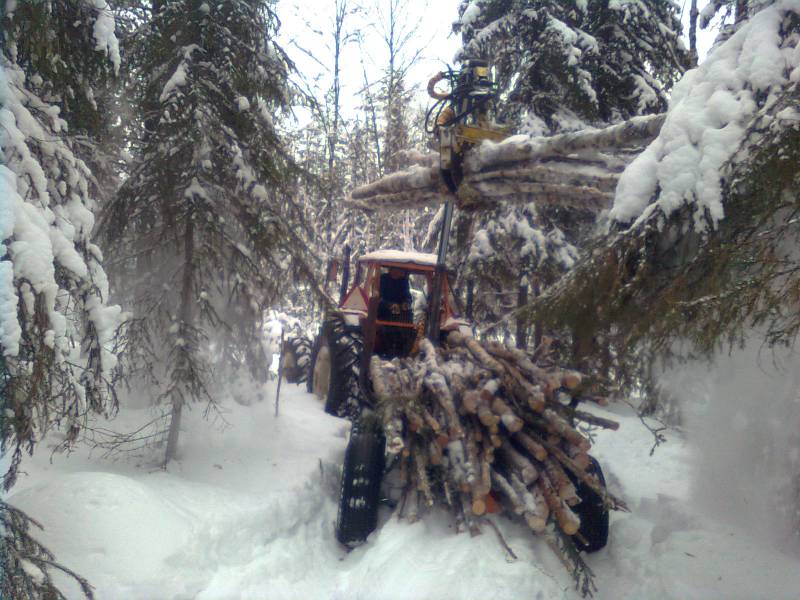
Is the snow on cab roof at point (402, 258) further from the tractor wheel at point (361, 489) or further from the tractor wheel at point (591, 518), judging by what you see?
the tractor wheel at point (591, 518)

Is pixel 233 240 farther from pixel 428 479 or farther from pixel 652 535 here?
pixel 652 535

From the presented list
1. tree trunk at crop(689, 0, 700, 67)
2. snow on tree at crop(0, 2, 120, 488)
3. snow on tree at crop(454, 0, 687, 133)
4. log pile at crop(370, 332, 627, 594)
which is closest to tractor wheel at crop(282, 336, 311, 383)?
snow on tree at crop(454, 0, 687, 133)

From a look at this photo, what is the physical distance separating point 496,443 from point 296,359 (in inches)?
335

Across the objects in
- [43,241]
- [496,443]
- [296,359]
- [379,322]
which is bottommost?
[296,359]

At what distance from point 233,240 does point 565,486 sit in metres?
4.41

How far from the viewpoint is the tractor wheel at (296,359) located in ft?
40.5

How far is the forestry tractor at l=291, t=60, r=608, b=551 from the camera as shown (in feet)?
16.9

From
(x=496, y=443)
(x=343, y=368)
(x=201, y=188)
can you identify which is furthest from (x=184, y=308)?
(x=496, y=443)

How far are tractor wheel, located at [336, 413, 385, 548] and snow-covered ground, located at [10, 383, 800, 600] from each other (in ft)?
0.48

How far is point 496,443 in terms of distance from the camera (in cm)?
463

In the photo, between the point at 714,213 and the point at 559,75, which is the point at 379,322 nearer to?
the point at 714,213

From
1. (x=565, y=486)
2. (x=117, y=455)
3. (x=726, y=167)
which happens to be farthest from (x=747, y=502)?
(x=117, y=455)

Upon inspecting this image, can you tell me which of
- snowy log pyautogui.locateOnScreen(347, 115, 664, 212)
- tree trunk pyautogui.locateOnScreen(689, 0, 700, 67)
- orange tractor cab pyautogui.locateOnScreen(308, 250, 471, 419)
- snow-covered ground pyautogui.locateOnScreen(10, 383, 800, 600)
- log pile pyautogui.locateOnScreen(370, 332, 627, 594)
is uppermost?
tree trunk pyautogui.locateOnScreen(689, 0, 700, 67)

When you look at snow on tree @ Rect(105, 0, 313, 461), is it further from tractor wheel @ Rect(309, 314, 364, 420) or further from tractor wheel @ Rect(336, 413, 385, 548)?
tractor wheel @ Rect(336, 413, 385, 548)
